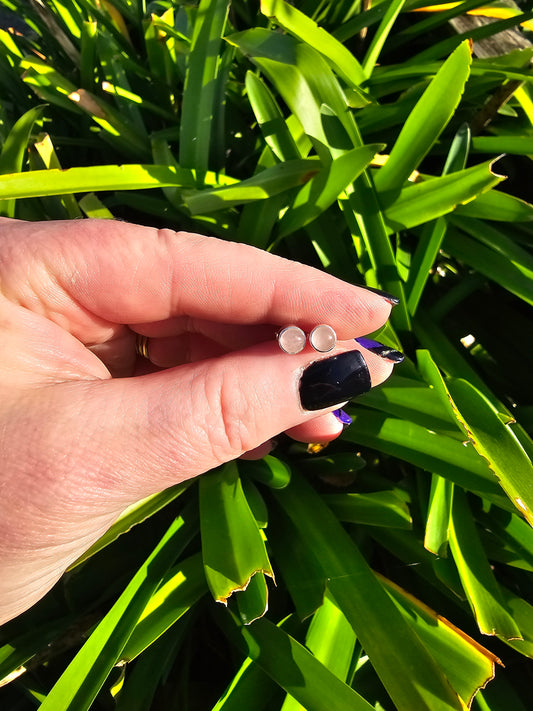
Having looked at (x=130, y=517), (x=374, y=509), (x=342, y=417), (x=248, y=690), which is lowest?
(x=248, y=690)

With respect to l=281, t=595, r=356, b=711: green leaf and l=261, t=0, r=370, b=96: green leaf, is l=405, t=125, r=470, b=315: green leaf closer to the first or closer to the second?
l=261, t=0, r=370, b=96: green leaf

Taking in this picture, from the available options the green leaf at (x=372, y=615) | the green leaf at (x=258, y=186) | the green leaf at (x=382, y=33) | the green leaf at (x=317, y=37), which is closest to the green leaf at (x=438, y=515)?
the green leaf at (x=372, y=615)

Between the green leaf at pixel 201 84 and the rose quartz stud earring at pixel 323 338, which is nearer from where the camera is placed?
the rose quartz stud earring at pixel 323 338

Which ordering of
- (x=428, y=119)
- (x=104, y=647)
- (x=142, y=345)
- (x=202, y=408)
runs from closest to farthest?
1. (x=202, y=408)
2. (x=104, y=647)
3. (x=428, y=119)
4. (x=142, y=345)

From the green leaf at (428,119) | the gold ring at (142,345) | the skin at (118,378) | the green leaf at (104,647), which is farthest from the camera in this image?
the gold ring at (142,345)

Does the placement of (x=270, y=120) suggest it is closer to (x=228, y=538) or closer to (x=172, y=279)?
(x=172, y=279)

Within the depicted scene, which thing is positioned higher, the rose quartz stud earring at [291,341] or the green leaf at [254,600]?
the rose quartz stud earring at [291,341]

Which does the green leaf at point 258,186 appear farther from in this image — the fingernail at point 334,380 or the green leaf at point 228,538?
the green leaf at point 228,538

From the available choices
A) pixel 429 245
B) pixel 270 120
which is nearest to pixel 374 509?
pixel 429 245
